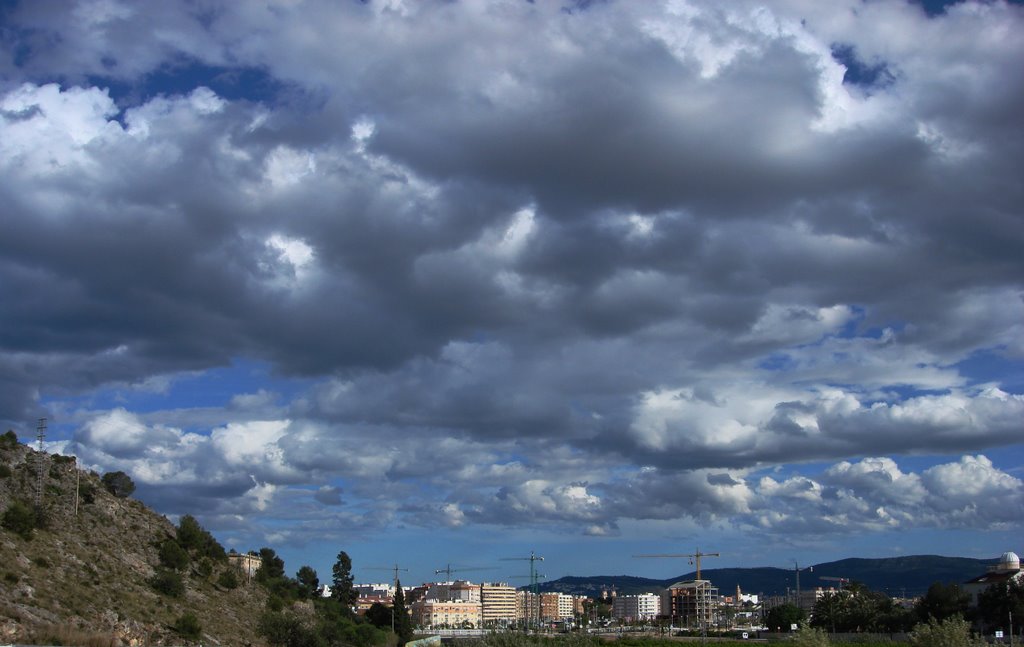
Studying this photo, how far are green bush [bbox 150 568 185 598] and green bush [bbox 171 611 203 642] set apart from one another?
940 cm

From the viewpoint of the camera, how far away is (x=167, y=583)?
302 ft

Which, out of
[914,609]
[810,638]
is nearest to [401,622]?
[914,609]

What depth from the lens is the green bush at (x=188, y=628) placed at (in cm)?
→ 7969

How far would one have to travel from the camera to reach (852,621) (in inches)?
6245

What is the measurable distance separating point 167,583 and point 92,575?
446 inches

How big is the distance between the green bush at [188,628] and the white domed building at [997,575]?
119784 millimetres

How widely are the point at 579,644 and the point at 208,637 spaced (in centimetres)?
5535

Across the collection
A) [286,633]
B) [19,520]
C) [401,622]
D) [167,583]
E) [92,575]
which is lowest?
[401,622]

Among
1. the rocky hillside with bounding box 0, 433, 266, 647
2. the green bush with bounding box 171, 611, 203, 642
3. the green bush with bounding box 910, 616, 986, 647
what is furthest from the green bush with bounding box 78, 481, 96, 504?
the green bush with bounding box 910, 616, 986, 647

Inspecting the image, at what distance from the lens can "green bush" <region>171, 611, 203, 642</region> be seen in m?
79.7

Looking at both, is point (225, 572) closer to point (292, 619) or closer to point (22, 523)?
point (292, 619)

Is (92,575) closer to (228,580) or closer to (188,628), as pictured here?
(188,628)

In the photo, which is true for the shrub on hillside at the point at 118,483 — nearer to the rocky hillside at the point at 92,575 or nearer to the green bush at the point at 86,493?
the rocky hillside at the point at 92,575

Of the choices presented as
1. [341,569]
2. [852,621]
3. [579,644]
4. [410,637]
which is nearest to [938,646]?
[579,644]
